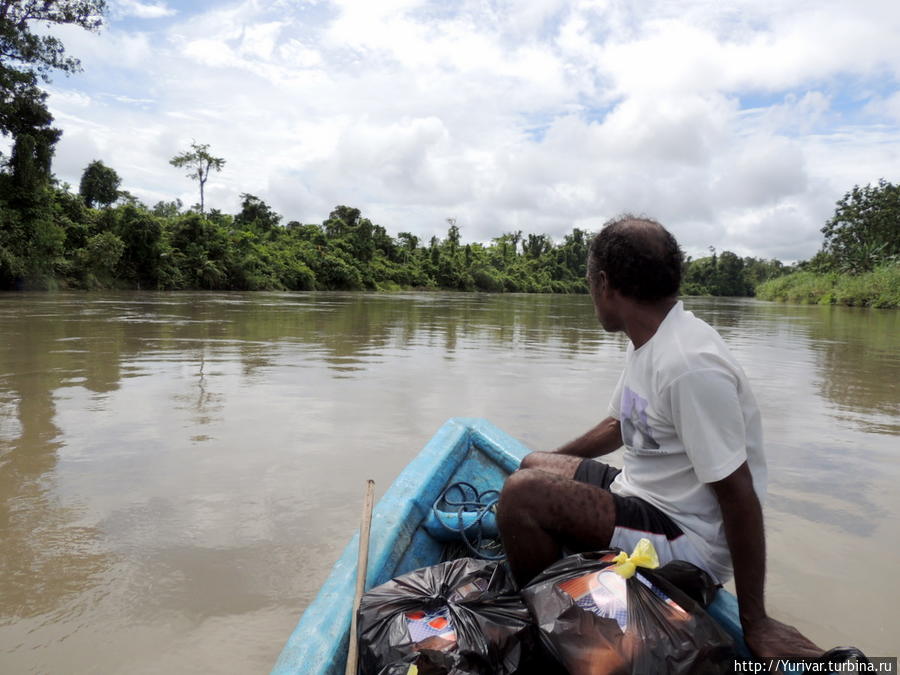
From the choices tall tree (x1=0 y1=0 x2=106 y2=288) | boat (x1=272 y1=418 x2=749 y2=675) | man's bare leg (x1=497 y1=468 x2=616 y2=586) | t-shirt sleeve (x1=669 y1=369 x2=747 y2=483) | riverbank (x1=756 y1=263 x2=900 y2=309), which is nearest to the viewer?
t-shirt sleeve (x1=669 y1=369 x2=747 y2=483)

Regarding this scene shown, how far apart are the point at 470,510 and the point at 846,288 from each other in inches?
1486

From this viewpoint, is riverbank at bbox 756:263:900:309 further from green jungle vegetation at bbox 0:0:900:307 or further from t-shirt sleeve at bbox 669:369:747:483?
t-shirt sleeve at bbox 669:369:747:483

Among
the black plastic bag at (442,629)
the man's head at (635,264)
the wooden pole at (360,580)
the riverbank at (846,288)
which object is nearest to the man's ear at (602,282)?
the man's head at (635,264)

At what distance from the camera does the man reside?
1360 mm

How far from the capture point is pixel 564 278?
2997 inches

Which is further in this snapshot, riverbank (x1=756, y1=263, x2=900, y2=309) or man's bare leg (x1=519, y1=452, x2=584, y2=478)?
riverbank (x1=756, y1=263, x2=900, y2=309)

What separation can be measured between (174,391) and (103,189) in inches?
1282

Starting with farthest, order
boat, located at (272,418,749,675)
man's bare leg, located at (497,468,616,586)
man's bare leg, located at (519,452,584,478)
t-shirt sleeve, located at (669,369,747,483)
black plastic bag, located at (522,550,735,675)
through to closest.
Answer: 1. man's bare leg, located at (519,452,584,478)
2. man's bare leg, located at (497,468,616,586)
3. boat, located at (272,418,749,675)
4. t-shirt sleeve, located at (669,369,747,483)
5. black plastic bag, located at (522,550,735,675)

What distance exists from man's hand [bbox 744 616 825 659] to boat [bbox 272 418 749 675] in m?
0.11

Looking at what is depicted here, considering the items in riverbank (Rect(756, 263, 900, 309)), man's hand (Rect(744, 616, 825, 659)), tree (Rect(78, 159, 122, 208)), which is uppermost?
tree (Rect(78, 159, 122, 208))

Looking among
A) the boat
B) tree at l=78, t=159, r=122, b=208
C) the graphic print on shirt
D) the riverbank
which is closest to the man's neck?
the graphic print on shirt

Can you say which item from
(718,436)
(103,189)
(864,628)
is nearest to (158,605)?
(718,436)

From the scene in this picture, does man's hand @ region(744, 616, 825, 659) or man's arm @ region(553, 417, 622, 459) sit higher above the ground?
man's arm @ region(553, 417, 622, 459)

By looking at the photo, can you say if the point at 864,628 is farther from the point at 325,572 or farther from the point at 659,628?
the point at 325,572
